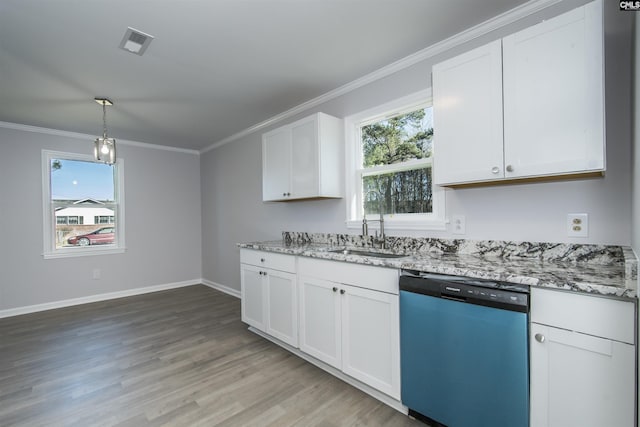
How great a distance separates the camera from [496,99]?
1629mm

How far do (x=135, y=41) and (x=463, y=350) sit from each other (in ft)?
9.13

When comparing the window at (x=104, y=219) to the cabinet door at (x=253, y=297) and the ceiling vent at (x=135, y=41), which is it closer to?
the cabinet door at (x=253, y=297)

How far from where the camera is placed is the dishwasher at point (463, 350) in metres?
1.33

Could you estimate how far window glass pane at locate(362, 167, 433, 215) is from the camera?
2.40 metres

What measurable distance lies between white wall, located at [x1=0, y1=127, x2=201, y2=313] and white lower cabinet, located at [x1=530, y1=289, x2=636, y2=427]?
201 inches

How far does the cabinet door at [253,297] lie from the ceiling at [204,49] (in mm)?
1788

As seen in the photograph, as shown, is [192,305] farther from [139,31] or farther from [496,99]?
[496,99]

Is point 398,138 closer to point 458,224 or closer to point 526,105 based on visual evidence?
point 458,224

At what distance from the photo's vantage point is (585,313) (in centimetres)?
117

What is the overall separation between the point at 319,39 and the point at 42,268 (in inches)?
179

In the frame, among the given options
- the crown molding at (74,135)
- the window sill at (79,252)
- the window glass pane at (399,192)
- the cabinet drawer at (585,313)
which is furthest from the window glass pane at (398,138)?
the window sill at (79,252)

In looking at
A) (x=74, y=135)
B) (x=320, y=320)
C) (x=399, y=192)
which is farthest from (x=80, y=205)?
(x=399, y=192)

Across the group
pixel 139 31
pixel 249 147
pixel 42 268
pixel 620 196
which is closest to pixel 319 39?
pixel 139 31

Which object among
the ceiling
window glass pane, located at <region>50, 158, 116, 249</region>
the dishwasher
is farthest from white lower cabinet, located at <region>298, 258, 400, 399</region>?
window glass pane, located at <region>50, 158, 116, 249</region>
